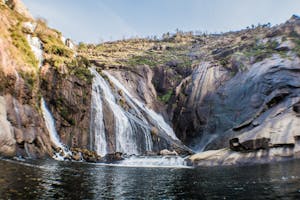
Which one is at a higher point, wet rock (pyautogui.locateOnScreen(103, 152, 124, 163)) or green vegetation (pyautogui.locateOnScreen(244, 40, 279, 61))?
green vegetation (pyautogui.locateOnScreen(244, 40, 279, 61))

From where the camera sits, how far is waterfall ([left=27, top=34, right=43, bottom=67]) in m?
35.0

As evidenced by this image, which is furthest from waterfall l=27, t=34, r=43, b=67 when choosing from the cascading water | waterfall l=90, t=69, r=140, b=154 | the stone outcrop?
the cascading water

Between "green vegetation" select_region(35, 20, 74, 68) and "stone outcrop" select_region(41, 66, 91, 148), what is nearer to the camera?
"stone outcrop" select_region(41, 66, 91, 148)

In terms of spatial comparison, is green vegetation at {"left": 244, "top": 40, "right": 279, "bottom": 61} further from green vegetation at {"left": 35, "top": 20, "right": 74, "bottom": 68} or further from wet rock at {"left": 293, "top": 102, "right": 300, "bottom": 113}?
green vegetation at {"left": 35, "top": 20, "right": 74, "bottom": 68}

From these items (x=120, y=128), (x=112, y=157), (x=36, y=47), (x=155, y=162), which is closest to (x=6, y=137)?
(x=112, y=157)

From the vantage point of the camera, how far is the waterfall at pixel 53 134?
27.9 meters

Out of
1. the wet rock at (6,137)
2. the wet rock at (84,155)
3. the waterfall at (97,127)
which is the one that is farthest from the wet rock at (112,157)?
the wet rock at (6,137)

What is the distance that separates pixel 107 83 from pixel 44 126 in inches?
605

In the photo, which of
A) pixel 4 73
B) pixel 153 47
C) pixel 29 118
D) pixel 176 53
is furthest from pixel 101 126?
pixel 153 47

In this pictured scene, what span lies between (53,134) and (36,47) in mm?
11425

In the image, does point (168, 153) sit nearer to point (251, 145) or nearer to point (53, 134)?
point (251, 145)

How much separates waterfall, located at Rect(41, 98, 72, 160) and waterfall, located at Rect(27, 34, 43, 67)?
547 cm

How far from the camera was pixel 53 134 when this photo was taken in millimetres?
30859

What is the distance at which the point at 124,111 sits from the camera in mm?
39219
